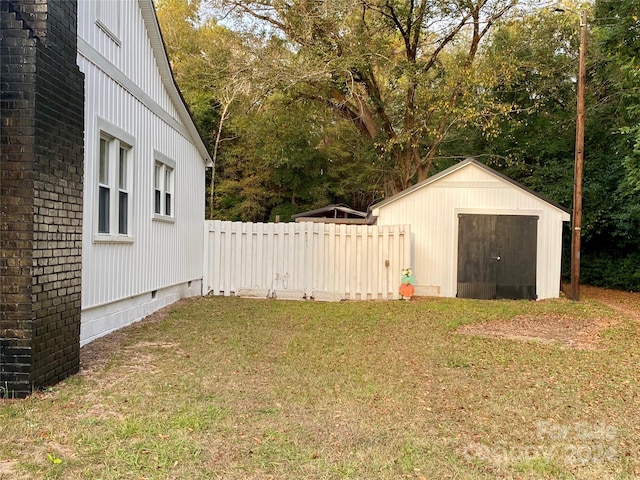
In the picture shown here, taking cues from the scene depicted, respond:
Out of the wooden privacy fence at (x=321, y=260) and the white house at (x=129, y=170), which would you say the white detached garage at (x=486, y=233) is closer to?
the wooden privacy fence at (x=321, y=260)

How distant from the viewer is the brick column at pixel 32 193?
4.32 meters

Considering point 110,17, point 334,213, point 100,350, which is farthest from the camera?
point 334,213

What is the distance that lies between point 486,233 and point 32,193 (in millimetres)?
10603

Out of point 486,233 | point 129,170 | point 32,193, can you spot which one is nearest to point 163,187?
point 129,170

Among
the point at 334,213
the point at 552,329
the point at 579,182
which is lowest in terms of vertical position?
the point at 552,329

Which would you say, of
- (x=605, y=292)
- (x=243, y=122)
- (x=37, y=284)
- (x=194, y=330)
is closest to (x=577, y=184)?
(x=605, y=292)

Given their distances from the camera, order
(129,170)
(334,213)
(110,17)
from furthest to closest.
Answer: (334,213), (129,170), (110,17)

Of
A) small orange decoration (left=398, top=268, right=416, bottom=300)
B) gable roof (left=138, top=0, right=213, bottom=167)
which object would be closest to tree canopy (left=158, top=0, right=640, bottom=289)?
gable roof (left=138, top=0, right=213, bottom=167)

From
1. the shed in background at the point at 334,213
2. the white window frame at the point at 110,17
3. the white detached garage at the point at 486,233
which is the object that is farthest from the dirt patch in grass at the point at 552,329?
the shed in background at the point at 334,213

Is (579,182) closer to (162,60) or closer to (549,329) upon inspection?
(549,329)

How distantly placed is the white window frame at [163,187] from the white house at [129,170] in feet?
0.06

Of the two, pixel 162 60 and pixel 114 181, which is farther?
pixel 162 60

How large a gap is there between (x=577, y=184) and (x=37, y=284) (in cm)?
1206

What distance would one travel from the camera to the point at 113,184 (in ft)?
24.0
